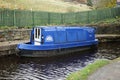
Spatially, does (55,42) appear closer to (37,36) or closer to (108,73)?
(37,36)

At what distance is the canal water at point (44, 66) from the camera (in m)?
17.8

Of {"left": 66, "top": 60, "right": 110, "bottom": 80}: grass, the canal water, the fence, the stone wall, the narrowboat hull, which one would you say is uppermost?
the fence

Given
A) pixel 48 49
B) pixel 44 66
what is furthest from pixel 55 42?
pixel 44 66

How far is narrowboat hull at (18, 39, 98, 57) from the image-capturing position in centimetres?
2378

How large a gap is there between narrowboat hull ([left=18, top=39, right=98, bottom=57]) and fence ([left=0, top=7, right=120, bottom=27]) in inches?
232

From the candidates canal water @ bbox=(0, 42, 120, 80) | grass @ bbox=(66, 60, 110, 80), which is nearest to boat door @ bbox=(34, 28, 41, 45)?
canal water @ bbox=(0, 42, 120, 80)

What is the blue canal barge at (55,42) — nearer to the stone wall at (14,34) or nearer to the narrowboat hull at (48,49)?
the narrowboat hull at (48,49)

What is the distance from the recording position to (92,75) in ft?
43.6

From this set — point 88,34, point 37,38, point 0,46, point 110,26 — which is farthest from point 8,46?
point 110,26

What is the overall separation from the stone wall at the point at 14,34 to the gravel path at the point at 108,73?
12.8m

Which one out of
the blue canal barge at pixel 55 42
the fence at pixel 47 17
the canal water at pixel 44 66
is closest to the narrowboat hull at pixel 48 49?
the blue canal barge at pixel 55 42

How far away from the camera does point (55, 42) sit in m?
25.9

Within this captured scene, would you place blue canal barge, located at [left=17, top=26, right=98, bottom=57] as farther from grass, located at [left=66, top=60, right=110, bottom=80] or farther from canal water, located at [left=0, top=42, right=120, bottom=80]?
grass, located at [left=66, top=60, right=110, bottom=80]

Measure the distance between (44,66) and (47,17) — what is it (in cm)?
1457
